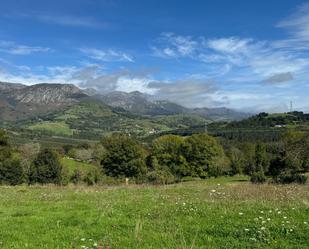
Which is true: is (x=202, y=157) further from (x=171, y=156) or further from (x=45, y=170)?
(x=45, y=170)

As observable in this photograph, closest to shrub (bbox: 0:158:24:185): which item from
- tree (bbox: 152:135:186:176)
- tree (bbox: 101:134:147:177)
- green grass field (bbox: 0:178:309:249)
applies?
tree (bbox: 101:134:147:177)

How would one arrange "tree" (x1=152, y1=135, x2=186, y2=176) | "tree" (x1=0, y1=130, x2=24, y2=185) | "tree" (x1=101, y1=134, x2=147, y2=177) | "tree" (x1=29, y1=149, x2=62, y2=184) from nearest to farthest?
1. "tree" (x1=0, y1=130, x2=24, y2=185)
2. "tree" (x1=29, y1=149, x2=62, y2=184)
3. "tree" (x1=101, y1=134, x2=147, y2=177)
4. "tree" (x1=152, y1=135, x2=186, y2=176)

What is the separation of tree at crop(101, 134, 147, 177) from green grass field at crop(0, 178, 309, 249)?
250 feet

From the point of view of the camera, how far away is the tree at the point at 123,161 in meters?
95.1

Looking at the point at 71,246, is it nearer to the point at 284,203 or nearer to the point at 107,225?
the point at 107,225

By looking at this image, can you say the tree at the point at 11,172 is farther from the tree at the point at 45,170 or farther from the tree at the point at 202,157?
the tree at the point at 202,157

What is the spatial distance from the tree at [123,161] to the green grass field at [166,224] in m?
76.3

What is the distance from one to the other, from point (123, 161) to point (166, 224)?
8261cm

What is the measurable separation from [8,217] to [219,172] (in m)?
103

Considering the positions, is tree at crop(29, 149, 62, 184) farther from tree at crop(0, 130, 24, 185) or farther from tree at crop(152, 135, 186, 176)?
tree at crop(152, 135, 186, 176)

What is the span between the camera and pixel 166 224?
526 inches

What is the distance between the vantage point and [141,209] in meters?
16.4

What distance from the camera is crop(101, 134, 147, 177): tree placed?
9506 cm

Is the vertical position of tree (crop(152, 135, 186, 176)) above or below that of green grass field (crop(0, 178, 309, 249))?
below
